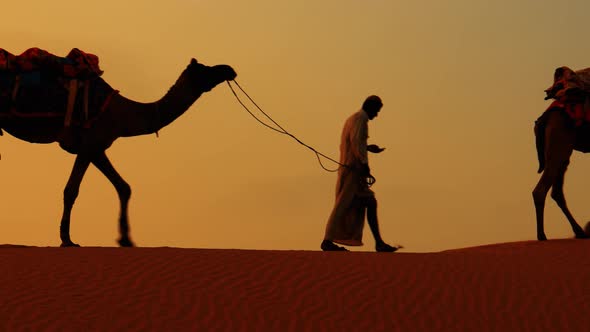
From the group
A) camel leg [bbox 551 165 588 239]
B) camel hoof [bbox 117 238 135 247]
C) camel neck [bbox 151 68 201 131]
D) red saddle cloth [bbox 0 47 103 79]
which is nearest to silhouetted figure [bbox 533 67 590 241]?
camel leg [bbox 551 165 588 239]

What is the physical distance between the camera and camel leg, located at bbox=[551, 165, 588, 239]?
16.4m

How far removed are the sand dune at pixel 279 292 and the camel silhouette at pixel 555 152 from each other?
2.75 metres

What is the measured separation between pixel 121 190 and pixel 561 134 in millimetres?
6406

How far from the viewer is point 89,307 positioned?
10.4 meters

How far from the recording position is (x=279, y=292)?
11102 mm

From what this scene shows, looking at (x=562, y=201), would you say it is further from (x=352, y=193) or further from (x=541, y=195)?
(x=352, y=193)

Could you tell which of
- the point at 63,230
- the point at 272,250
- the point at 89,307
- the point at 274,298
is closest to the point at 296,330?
the point at 274,298

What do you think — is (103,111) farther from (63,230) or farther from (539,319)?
(539,319)

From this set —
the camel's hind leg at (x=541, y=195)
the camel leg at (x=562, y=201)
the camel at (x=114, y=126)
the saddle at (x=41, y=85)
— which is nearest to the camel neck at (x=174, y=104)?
the camel at (x=114, y=126)

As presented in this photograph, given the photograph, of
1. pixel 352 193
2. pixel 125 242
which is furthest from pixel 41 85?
pixel 352 193

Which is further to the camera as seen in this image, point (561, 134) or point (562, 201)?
point (562, 201)

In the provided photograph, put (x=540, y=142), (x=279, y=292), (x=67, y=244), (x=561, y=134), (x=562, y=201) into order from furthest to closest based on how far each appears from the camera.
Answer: (x=540, y=142)
(x=562, y=201)
(x=561, y=134)
(x=67, y=244)
(x=279, y=292)

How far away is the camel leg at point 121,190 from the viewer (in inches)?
578

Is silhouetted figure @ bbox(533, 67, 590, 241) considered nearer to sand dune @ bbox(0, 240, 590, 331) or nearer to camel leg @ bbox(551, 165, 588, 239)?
camel leg @ bbox(551, 165, 588, 239)
